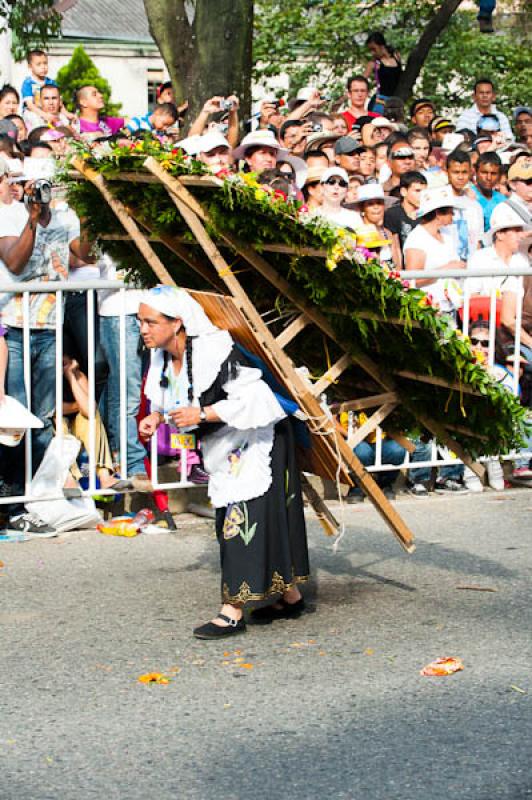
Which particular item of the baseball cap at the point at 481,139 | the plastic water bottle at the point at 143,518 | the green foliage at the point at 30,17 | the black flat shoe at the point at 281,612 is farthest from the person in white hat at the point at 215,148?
the green foliage at the point at 30,17

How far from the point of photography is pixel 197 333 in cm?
604

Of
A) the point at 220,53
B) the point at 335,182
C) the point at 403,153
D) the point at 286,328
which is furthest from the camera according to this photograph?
the point at 220,53

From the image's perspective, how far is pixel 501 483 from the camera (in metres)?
9.49

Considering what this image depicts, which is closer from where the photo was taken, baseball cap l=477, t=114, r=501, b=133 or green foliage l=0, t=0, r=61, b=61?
baseball cap l=477, t=114, r=501, b=133

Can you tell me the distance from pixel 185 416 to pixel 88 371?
254 cm

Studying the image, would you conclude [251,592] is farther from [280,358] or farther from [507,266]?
[507,266]

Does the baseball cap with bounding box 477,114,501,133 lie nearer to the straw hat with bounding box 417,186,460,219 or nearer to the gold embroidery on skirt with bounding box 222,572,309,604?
the straw hat with bounding box 417,186,460,219

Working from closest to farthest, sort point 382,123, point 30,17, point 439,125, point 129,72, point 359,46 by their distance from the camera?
point 382,123
point 439,125
point 30,17
point 359,46
point 129,72

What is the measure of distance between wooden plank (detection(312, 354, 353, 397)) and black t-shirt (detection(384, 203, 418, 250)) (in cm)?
396

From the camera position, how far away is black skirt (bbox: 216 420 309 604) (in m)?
6.16

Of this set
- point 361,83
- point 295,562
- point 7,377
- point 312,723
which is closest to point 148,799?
point 312,723

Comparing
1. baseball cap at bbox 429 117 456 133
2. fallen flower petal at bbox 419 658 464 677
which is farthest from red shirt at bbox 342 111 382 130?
fallen flower petal at bbox 419 658 464 677

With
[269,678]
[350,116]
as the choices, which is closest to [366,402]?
[269,678]

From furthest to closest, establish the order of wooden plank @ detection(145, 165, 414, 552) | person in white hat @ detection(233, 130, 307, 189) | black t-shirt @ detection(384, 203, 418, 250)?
black t-shirt @ detection(384, 203, 418, 250) → person in white hat @ detection(233, 130, 307, 189) → wooden plank @ detection(145, 165, 414, 552)
